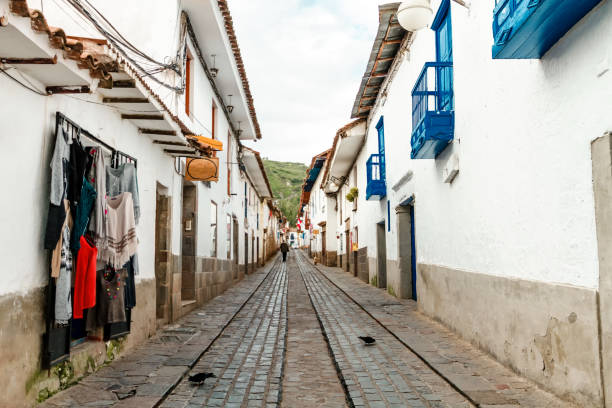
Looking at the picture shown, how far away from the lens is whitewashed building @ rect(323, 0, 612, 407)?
382 cm

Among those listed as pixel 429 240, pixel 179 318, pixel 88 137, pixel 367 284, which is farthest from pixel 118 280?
pixel 367 284

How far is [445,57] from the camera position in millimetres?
8367

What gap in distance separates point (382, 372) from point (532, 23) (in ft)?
12.4

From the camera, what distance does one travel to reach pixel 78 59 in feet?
13.2

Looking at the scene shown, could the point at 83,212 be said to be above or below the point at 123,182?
below

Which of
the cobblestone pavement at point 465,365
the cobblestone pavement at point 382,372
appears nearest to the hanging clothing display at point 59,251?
the cobblestone pavement at point 382,372

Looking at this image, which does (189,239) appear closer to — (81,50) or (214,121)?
(214,121)

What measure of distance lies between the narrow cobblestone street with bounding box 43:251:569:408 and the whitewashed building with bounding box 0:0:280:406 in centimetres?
53

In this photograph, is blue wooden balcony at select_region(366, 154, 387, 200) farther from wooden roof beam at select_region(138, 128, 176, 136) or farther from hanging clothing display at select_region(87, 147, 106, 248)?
hanging clothing display at select_region(87, 147, 106, 248)

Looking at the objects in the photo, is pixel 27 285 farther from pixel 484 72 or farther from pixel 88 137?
pixel 484 72

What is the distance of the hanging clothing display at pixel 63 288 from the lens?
14.6 feet

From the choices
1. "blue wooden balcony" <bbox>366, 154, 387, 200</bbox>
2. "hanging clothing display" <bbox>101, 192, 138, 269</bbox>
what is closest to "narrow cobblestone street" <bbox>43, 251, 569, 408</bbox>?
"hanging clothing display" <bbox>101, 192, 138, 269</bbox>

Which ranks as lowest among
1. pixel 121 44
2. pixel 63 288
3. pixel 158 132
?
pixel 63 288

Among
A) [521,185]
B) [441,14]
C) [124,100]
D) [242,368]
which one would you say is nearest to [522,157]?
[521,185]
